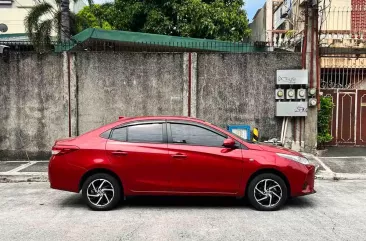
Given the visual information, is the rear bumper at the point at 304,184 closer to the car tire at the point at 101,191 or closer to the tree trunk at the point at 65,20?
the car tire at the point at 101,191

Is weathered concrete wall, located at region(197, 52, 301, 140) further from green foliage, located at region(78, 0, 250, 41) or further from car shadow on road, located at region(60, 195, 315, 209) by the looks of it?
green foliage, located at region(78, 0, 250, 41)

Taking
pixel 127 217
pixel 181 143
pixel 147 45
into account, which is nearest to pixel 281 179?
pixel 181 143

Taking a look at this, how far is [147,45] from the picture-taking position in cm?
1191

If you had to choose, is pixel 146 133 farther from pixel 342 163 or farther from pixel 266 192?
pixel 342 163

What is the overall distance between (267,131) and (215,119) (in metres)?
1.47

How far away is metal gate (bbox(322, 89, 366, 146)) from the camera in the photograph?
11.8m

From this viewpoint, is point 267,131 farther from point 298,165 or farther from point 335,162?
point 298,165

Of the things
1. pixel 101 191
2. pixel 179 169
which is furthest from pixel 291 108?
pixel 101 191

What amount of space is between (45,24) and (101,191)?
8.78 meters

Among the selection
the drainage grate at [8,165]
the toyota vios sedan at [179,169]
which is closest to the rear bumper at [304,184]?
the toyota vios sedan at [179,169]

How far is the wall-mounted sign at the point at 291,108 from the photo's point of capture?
1076 cm

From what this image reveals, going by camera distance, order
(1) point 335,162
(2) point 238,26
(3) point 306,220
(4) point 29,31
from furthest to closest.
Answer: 1. (2) point 238,26
2. (4) point 29,31
3. (1) point 335,162
4. (3) point 306,220

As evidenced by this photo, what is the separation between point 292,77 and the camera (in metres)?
10.7

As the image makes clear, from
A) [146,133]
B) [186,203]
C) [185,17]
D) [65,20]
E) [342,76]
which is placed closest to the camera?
[146,133]
